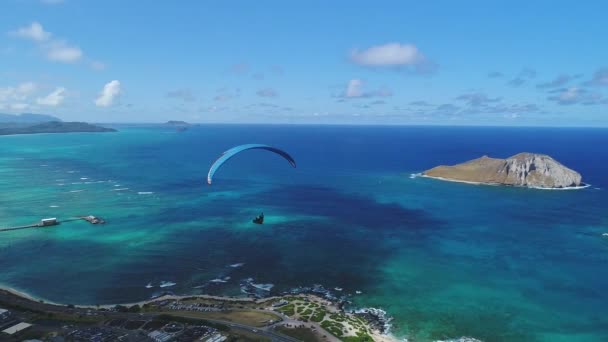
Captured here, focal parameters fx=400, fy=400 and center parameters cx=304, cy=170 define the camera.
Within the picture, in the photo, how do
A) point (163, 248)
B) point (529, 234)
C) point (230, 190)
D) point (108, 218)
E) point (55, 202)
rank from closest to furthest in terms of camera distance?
point (163, 248) → point (529, 234) → point (108, 218) → point (55, 202) → point (230, 190)

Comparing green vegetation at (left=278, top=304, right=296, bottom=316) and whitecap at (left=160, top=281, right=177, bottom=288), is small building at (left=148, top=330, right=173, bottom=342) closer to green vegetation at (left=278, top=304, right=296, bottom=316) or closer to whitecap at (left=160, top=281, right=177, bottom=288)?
green vegetation at (left=278, top=304, right=296, bottom=316)

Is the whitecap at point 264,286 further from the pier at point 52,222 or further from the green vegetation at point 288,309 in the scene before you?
the pier at point 52,222

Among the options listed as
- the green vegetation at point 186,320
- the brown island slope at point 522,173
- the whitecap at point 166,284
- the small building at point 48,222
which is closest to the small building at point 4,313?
the green vegetation at point 186,320

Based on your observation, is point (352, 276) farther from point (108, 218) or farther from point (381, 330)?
point (108, 218)

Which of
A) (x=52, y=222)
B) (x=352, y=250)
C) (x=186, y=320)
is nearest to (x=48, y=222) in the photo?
(x=52, y=222)

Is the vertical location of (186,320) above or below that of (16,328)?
above

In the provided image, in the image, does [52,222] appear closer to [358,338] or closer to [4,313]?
[4,313]

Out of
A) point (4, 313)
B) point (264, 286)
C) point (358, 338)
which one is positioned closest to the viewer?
point (358, 338)

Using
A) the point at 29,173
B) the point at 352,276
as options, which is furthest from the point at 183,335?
the point at 29,173
